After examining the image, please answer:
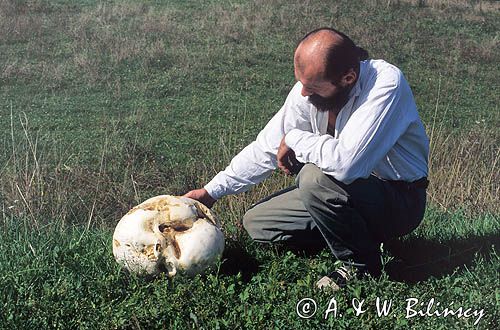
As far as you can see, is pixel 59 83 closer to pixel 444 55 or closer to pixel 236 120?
pixel 236 120

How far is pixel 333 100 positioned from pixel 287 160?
1.65 ft

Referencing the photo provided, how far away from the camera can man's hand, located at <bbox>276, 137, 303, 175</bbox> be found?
15.1ft

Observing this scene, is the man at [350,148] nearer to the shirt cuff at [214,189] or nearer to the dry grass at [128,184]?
the shirt cuff at [214,189]

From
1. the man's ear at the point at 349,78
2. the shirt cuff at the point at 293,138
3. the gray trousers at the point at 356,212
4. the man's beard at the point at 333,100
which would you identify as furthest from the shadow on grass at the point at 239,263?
the man's ear at the point at 349,78

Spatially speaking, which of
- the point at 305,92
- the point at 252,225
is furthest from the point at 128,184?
the point at 305,92

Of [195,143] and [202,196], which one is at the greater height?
[202,196]

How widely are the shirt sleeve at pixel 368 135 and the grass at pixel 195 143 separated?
67cm

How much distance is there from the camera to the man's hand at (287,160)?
4.59 metres

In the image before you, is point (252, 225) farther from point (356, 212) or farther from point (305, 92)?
point (305, 92)

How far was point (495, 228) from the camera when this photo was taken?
5246mm

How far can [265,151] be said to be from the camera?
479cm

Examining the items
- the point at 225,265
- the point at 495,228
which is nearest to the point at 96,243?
the point at 225,265

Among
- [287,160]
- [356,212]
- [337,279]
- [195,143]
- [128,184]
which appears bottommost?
[195,143]

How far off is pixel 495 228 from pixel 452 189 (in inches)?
52.1
